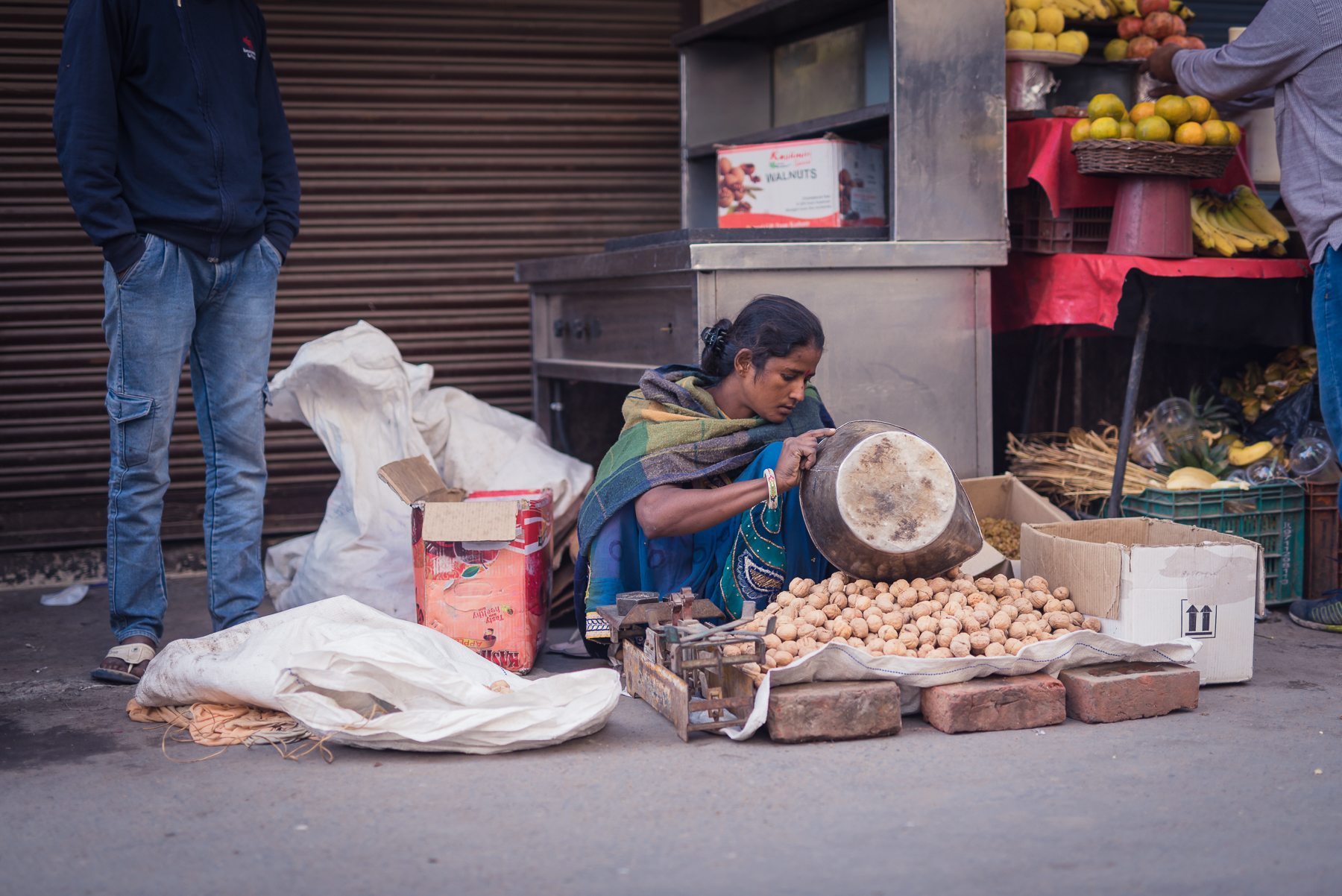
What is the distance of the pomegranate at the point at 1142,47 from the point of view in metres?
4.42

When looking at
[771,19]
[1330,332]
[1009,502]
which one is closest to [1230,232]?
[1330,332]

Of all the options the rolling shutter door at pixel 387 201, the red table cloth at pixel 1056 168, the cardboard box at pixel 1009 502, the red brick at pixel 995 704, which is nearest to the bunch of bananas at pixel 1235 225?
the red table cloth at pixel 1056 168

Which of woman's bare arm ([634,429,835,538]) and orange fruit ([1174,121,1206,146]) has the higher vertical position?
orange fruit ([1174,121,1206,146])

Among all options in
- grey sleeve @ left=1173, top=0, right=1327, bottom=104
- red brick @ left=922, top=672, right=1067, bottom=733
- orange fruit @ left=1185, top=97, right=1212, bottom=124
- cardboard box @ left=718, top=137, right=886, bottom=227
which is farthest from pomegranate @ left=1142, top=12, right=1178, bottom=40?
red brick @ left=922, top=672, right=1067, bottom=733

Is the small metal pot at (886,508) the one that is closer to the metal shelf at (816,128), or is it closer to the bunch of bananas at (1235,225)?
the metal shelf at (816,128)

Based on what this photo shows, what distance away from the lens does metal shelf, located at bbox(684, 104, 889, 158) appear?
4.05 metres

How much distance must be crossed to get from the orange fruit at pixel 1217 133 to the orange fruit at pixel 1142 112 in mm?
180

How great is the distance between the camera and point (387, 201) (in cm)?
515

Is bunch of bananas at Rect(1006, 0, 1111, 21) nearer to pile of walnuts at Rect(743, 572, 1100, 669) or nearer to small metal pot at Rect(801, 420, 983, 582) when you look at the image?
small metal pot at Rect(801, 420, 983, 582)

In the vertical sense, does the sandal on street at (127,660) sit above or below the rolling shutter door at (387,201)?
below

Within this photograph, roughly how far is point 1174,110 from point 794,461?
2.03 m

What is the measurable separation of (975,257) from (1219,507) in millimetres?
1181

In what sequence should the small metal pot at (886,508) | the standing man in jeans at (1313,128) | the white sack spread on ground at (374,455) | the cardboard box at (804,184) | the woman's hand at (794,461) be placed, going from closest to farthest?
the small metal pot at (886,508), the woman's hand at (794,461), the standing man in jeans at (1313,128), the white sack spread on ground at (374,455), the cardboard box at (804,184)

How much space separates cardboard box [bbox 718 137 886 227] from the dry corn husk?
43.9 inches
